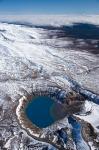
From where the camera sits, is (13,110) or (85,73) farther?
(85,73)

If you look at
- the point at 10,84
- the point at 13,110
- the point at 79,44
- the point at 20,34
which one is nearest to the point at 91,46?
the point at 79,44

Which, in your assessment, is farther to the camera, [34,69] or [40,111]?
[34,69]

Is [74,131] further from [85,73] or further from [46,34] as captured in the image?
[46,34]

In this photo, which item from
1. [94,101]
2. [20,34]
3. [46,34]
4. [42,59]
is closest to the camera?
[94,101]
